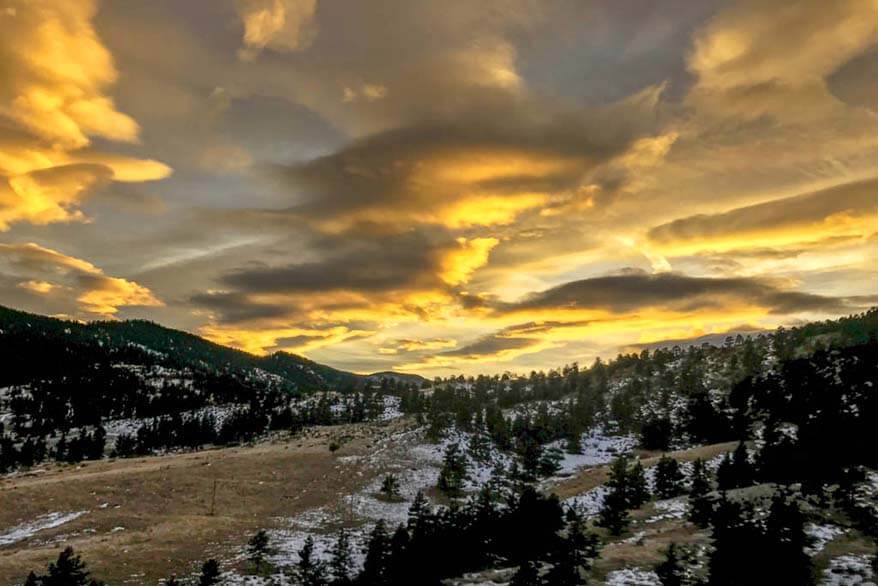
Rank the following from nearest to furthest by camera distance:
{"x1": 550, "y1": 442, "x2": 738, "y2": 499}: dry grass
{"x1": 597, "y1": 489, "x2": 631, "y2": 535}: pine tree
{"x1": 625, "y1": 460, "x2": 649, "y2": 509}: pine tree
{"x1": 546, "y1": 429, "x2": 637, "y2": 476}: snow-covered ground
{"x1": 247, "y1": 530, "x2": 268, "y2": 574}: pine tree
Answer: {"x1": 247, "y1": 530, "x2": 268, "y2": 574}: pine tree
{"x1": 597, "y1": 489, "x2": 631, "y2": 535}: pine tree
{"x1": 625, "y1": 460, "x2": 649, "y2": 509}: pine tree
{"x1": 550, "y1": 442, "x2": 738, "y2": 499}: dry grass
{"x1": 546, "y1": 429, "x2": 637, "y2": 476}: snow-covered ground

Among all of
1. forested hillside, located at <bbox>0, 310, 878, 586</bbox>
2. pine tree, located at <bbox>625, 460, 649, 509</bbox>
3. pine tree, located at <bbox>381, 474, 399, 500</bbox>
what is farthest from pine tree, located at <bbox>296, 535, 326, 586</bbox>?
pine tree, located at <bbox>381, 474, 399, 500</bbox>

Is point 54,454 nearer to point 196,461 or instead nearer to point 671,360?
point 196,461

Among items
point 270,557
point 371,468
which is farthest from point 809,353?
point 270,557

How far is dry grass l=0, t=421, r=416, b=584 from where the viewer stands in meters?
42.5

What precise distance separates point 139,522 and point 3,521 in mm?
12776

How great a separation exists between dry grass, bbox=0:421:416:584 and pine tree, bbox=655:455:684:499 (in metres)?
40.4

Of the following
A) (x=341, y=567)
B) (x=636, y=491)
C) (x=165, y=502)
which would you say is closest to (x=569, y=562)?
(x=341, y=567)

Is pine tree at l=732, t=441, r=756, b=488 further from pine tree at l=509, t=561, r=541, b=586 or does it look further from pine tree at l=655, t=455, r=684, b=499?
pine tree at l=509, t=561, r=541, b=586

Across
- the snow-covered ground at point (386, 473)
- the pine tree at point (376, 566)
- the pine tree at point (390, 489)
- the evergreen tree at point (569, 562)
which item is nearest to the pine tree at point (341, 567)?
the pine tree at point (376, 566)

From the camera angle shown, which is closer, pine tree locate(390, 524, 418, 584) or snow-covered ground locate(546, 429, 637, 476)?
pine tree locate(390, 524, 418, 584)

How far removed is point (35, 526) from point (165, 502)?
14192 mm

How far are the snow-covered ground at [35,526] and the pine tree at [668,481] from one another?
62296 mm

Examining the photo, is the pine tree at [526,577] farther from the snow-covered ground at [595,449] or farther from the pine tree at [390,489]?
the snow-covered ground at [595,449]

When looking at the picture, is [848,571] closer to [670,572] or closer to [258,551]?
[670,572]
